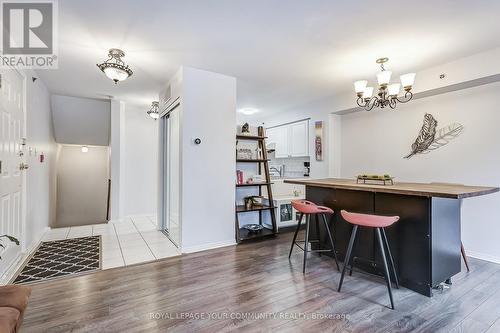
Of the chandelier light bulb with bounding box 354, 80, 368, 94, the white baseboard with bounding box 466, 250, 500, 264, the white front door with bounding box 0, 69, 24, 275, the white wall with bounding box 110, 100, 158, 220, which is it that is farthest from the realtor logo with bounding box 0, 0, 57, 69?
the white baseboard with bounding box 466, 250, 500, 264

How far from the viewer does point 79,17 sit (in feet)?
7.30

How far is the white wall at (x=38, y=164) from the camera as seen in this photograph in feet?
10.9

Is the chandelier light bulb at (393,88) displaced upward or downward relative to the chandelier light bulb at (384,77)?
downward

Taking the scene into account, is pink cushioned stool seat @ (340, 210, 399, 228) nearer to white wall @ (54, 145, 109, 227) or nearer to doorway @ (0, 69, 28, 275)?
doorway @ (0, 69, 28, 275)

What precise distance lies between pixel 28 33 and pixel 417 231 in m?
4.23

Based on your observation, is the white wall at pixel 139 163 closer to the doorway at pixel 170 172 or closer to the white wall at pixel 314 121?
the doorway at pixel 170 172

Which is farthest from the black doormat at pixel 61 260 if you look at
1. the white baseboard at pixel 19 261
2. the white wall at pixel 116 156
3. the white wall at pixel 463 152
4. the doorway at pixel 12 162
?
the white wall at pixel 463 152

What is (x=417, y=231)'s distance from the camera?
2.25 meters

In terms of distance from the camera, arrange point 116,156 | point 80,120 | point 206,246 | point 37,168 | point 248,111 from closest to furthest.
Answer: point 206,246 → point 37,168 → point 116,156 → point 80,120 → point 248,111

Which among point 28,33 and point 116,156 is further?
point 116,156

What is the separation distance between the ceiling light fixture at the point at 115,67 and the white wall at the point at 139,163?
9.23 feet

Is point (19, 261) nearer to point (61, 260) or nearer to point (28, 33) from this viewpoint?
point (61, 260)

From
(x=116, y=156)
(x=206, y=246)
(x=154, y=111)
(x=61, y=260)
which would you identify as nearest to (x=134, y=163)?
(x=116, y=156)

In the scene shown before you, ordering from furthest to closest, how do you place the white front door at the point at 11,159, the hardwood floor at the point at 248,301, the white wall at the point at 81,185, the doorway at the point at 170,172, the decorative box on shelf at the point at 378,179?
1. the white wall at the point at 81,185
2. the doorway at the point at 170,172
3. the decorative box on shelf at the point at 378,179
4. the white front door at the point at 11,159
5. the hardwood floor at the point at 248,301
